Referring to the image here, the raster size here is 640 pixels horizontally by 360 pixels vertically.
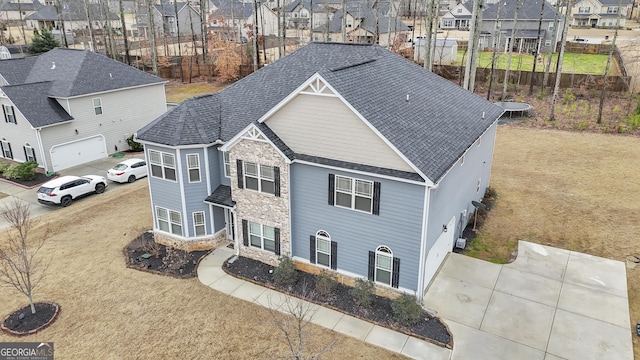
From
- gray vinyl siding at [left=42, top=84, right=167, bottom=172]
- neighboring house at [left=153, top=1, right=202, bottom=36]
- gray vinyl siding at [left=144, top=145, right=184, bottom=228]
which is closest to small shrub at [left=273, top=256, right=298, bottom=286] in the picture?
gray vinyl siding at [left=144, top=145, right=184, bottom=228]

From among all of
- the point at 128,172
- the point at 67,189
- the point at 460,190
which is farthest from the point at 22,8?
the point at 460,190

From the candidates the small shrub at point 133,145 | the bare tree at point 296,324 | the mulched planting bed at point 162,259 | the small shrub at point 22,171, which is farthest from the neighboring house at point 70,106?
the bare tree at point 296,324

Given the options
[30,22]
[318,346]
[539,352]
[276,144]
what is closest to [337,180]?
[276,144]

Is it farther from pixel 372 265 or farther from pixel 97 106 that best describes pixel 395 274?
pixel 97 106

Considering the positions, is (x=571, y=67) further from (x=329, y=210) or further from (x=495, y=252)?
(x=329, y=210)

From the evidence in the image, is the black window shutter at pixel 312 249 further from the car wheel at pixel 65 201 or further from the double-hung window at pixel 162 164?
the car wheel at pixel 65 201

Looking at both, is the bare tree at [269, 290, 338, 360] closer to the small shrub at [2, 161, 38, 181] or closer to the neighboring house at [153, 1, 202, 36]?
the small shrub at [2, 161, 38, 181]
